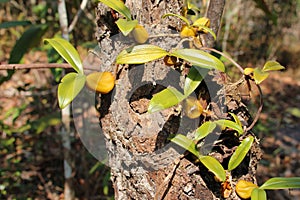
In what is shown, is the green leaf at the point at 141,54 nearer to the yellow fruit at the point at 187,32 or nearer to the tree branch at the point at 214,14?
the yellow fruit at the point at 187,32

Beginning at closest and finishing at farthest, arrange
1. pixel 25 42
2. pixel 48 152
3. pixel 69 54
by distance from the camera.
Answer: pixel 69 54 < pixel 25 42 < pixel 48 152

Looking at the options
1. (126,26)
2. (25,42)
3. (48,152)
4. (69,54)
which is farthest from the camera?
(48,152)

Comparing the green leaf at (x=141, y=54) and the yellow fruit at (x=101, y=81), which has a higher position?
the green leaf at (x=141, y=54)

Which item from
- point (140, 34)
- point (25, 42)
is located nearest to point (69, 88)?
point (140, 34)

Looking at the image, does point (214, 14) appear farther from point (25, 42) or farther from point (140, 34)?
point (25, 42)

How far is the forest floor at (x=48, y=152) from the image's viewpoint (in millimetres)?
1852

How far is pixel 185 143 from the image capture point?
2.45 feet

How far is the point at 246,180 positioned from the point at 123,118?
0.30 metres

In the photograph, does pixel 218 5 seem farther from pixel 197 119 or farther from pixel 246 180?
pixel 246 180

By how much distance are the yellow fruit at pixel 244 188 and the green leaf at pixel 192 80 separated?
23 cm

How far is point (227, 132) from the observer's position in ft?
2.66

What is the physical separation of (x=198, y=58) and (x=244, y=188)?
0.95ft

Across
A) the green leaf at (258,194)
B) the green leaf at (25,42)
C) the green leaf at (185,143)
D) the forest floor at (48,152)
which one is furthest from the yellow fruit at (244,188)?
the green leaf at (25,42)

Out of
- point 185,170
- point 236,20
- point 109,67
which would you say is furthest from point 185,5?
point 236,20
